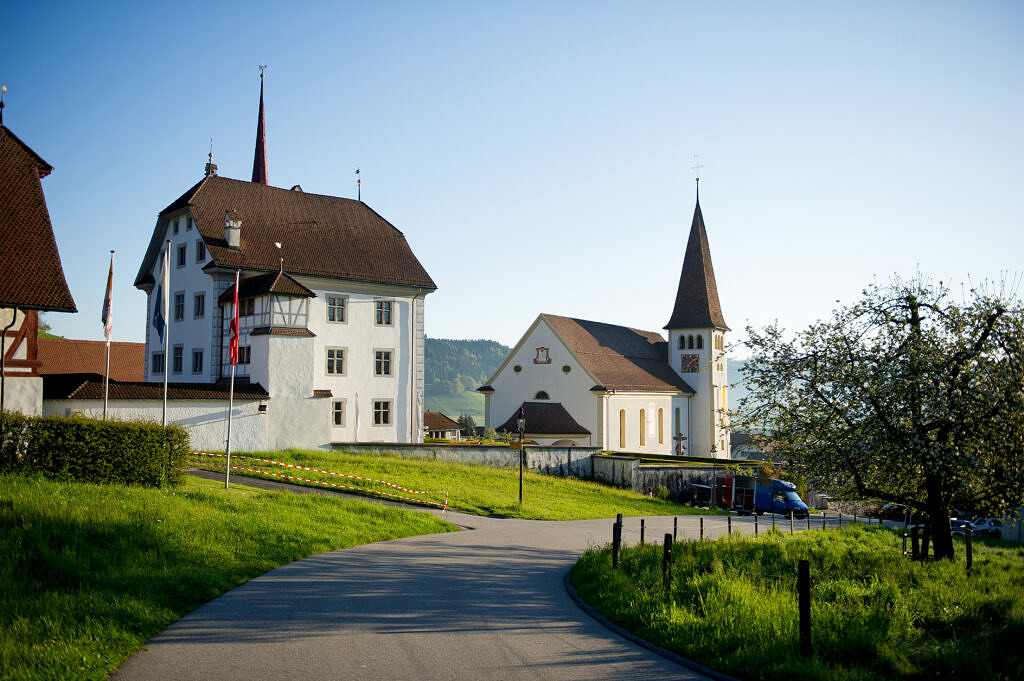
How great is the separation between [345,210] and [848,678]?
135 feet

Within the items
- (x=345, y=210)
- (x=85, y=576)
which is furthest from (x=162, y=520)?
(x=345, y=210)

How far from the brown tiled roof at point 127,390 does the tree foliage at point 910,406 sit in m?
19.8

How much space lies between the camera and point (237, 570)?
12.5 metres

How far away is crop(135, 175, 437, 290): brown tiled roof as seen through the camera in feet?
126

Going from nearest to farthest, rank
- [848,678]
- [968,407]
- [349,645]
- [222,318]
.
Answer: [848,678]
[349,645]
[968,407]
[222,318]

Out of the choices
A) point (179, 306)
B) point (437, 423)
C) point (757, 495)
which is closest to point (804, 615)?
point (757, 495)

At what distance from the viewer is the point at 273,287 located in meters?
32.8

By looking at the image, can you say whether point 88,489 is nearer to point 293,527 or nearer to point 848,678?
point 293,527

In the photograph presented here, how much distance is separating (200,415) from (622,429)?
3778 centimetres

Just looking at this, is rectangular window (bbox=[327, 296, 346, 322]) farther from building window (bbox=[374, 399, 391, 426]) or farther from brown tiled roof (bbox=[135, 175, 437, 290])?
building window (bbox=[374, 399, 391, 426])

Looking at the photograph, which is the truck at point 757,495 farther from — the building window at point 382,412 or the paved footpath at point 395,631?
the paved footpath at point 395,631

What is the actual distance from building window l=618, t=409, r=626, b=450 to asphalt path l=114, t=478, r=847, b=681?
150 ft

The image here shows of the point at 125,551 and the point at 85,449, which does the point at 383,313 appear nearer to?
the point at 85,449

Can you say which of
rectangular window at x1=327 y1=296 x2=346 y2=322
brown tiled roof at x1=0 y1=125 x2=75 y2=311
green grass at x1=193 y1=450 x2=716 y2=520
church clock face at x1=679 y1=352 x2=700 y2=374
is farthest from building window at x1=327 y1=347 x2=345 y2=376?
church clock face at x1=679 y1=352 x2=700 y2=374
